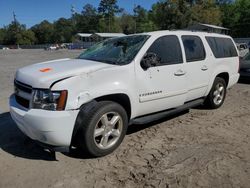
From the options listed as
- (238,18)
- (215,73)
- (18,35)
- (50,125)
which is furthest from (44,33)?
(50,125)

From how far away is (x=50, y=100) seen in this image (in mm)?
3383

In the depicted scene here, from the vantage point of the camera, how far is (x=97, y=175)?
3410mm

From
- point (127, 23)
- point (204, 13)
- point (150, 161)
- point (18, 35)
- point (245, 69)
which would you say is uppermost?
point (127, 23)

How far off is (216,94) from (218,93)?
3.5 inches

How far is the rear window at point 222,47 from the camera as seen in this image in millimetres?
5922

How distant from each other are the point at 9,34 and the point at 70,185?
120778 mm

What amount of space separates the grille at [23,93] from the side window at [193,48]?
297 centimetres

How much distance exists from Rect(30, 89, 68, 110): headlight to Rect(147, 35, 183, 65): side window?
69.2 inches

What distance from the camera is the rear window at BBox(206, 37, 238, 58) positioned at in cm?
592

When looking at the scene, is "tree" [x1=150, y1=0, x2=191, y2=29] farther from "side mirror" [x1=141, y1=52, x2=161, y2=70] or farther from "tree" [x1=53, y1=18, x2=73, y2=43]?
"tree" [x1=53, y1=18, x2=73, y2=43]

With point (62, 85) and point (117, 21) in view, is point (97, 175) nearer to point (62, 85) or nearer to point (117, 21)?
point (62, 85)

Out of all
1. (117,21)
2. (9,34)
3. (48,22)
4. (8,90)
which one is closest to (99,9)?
(117,21)

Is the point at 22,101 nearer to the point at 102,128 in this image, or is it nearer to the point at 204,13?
the point at 102,128

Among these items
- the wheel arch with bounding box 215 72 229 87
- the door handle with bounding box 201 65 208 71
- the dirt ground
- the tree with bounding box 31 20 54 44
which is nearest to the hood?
the dirt ground
